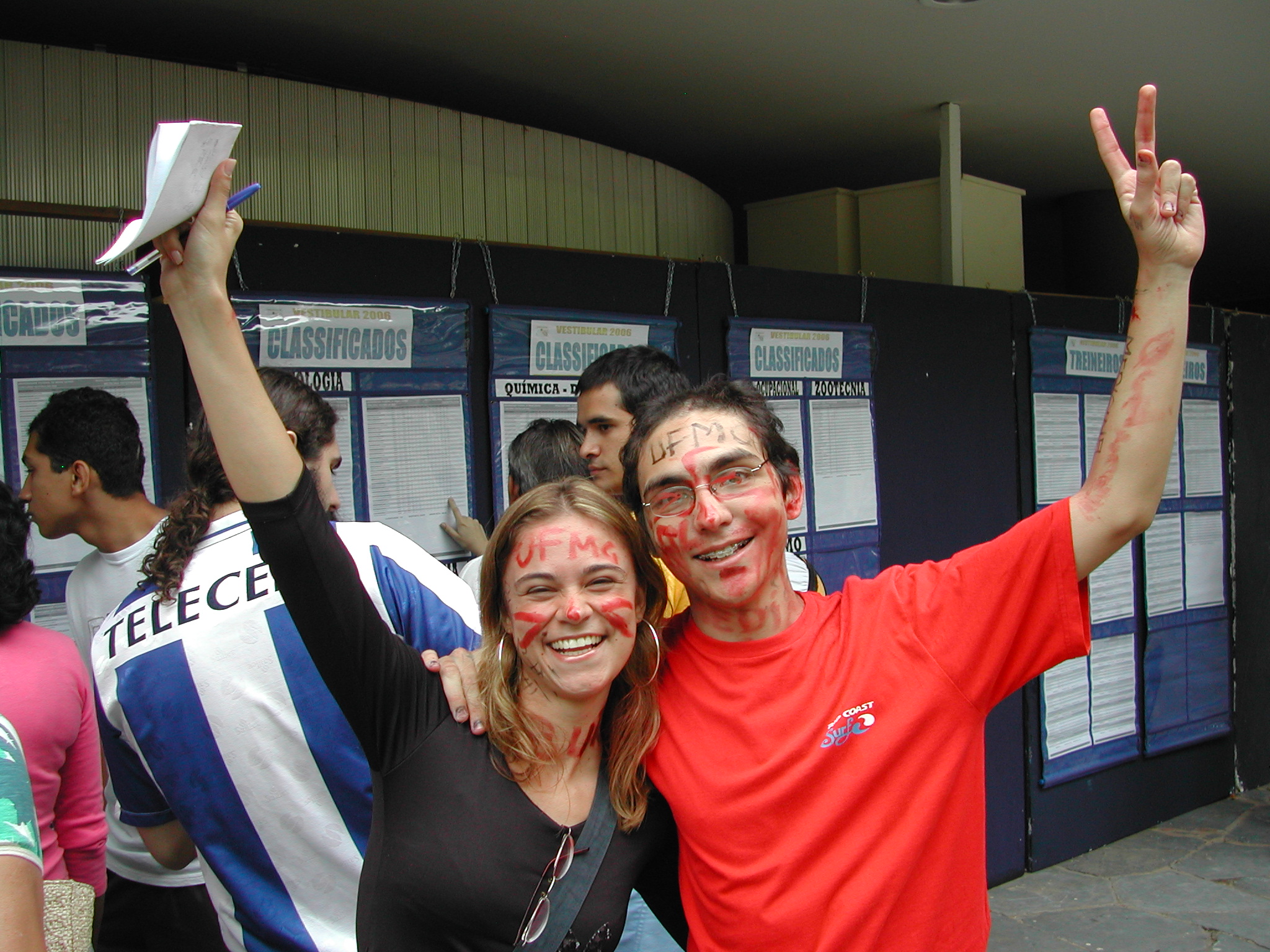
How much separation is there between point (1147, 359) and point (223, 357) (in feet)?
3.92

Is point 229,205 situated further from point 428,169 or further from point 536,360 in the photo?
point 428,169

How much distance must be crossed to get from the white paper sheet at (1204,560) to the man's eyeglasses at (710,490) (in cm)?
467

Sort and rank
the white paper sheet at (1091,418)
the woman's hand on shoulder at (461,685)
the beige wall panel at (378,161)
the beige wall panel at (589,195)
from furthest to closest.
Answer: the white paper sheet at (1091,418), the beige wall panel at (589,195), the beige wall panel at (378,161), the woman's hand on shoulder at (461,685)

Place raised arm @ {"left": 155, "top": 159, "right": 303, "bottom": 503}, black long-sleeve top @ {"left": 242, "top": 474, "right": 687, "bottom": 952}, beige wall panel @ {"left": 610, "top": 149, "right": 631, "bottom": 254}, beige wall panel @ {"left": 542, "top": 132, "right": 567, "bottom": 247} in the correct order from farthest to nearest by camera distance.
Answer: beige wall panel @ {"left": 610, "top": 149, "right": 631, "bottom": 254}
beige wall panel @ {"left": 542, "top": 132, "right": 567, "bottom": 247}
black long-sleeve top @ {"left": 242, "top": 474, "right": 687, "bottom": 952}
raised arm @ {"left": 155, "top": 159, "right": 303, "bottom": 503}

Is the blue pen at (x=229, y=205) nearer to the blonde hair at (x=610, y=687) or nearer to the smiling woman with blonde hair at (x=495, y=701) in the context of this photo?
the smiling woman with blonde hair at (x=495, y=701)

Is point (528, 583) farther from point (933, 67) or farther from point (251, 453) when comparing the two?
point (933, 67)

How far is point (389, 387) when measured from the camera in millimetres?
3018

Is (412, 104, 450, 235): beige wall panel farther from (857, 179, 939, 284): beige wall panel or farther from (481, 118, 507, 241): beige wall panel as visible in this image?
(857, 179, 939, 284): beige wall panel

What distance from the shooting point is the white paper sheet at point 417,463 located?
2990mm

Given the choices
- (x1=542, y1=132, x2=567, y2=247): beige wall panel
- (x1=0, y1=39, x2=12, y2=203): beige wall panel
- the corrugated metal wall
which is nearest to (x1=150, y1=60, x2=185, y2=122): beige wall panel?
the corrugated metal wall

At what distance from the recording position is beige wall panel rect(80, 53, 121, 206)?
10.2ft

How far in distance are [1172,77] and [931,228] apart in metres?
1.19

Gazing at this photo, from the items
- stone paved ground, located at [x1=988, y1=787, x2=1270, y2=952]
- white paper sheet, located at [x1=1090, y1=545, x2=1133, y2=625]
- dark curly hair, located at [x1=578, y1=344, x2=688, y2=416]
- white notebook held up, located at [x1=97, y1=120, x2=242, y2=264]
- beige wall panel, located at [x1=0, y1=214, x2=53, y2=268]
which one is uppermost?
beige wall panel, located at [x1=0, y1=214, x2=53, y2=268]

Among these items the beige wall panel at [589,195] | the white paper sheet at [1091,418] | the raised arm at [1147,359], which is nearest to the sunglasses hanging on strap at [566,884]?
the raised arm at [1147,359]
